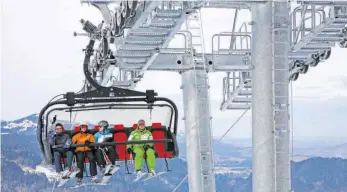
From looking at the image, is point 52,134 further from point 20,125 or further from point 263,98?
point 20,125

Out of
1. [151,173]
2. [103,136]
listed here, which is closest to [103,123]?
[103,136]

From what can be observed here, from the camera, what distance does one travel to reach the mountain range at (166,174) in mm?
41750

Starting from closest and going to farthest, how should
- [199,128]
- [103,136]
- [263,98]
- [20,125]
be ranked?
1. [263,98]
2. [103,136]
3. [199,128]
4. [20,125]

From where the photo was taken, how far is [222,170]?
42.7 meters

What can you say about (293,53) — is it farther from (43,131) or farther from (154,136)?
(43,131)

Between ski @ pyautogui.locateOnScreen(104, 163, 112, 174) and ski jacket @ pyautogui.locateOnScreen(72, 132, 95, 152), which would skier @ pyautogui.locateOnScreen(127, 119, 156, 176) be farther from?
ski jacket @ pyautogui.locateOnScreen(72, 132, 95, 152)

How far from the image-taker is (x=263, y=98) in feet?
47.1

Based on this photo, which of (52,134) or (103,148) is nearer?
(52,134)

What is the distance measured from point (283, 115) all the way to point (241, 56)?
17.3 ft

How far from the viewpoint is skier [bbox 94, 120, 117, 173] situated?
1445cm

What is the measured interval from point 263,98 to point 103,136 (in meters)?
2.79

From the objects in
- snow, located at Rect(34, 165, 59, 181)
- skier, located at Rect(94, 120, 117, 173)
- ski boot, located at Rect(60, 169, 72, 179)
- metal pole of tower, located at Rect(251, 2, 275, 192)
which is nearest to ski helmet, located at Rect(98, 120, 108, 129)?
skier, located at Rect(94, 120, 117, 173)

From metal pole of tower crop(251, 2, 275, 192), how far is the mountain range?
26268 millimetres

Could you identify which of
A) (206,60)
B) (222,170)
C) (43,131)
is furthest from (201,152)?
(222,170)
